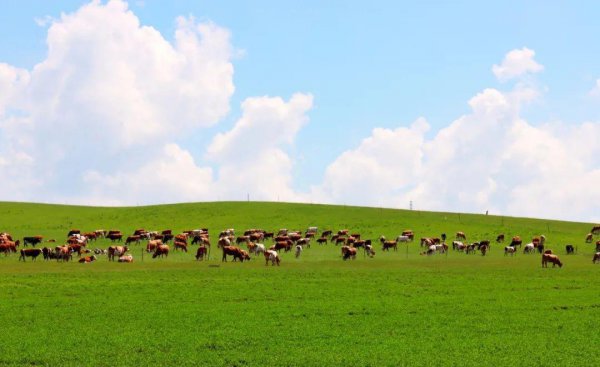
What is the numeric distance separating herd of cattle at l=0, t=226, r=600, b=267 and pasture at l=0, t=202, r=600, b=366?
1.44m

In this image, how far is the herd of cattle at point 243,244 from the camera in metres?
56.3

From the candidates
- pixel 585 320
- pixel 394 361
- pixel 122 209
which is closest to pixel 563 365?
pixel 394 361

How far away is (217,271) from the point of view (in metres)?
46.4

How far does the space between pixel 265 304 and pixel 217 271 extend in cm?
1550

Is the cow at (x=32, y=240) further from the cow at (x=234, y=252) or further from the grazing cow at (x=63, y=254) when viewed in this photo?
the cow at (x=234, y=252)

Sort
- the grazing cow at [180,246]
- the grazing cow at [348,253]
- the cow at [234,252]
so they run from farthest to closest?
the grazing cow at [180,246] → the grazing cow at [348,253] → the cow at [234,252]

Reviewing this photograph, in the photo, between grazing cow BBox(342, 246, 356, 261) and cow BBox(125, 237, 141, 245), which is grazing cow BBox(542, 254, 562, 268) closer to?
grazing cow BBox(342, 246, 356, 261)

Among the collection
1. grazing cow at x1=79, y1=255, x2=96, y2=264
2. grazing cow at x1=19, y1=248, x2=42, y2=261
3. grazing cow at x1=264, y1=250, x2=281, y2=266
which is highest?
grazing cow at x1=264, y1=250, x2=281, y2=266

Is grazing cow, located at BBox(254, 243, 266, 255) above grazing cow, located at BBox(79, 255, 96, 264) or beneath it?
above

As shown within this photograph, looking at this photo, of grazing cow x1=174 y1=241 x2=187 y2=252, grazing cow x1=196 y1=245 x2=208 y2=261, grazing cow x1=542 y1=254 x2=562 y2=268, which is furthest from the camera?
grazing cow x1=174 y1=241 x2=187 y2=252

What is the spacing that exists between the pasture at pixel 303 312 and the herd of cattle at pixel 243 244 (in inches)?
56.7

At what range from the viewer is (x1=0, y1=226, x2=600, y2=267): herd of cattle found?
56312mm

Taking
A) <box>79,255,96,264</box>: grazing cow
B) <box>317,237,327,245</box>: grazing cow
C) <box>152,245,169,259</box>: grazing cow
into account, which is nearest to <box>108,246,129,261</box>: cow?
<box>79,255,96,264</box>: grazing cow

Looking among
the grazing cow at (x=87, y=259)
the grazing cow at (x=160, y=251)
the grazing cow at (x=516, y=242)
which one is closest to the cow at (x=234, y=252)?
the grazing cow at (x=160, y=251)
